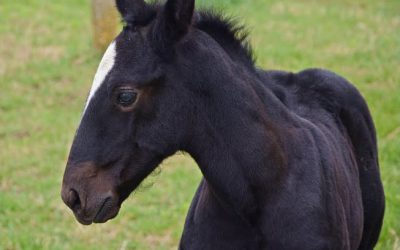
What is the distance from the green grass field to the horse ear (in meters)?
0.68

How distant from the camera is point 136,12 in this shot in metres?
3.54

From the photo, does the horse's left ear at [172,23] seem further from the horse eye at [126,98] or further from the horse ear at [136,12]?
the horse eye at [126,98]

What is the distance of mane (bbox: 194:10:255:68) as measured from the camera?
3682 millimetres

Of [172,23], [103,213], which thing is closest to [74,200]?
[103,213]

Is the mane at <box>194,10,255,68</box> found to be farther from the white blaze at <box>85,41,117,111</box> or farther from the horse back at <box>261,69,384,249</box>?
the horse back at <box>261,69,384,249</box>

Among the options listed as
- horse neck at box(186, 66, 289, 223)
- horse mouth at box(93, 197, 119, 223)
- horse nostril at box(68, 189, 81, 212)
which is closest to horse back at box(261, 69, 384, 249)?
horse neck at box(186, 66, 289, 223)

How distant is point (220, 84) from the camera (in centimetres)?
353

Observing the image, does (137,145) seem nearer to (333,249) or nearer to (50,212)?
(333,249)

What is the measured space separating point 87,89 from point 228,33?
7.10 metres

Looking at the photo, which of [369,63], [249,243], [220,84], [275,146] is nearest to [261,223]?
[249,243]

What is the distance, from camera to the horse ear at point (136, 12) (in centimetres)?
353

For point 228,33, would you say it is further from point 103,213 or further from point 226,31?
point 103,213

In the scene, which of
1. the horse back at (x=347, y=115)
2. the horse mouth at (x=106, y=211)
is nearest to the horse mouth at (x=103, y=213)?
the horse mouth at (x=106, y=211)

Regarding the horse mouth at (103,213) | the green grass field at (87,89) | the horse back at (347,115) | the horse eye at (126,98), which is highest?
the horse eye at (126,98)
